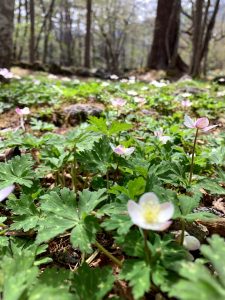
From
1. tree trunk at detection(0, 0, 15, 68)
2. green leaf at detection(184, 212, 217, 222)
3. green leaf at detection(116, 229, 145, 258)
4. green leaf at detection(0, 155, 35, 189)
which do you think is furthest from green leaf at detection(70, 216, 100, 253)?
tree trunk at detection(0, 0, 15, 68)

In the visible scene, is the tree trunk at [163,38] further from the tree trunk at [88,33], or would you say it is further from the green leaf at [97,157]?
the green leaf at [97,157]

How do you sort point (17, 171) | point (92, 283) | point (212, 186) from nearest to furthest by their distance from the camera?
1. point (92, 283)
2. point (212, 186)
3. point (17, 171)

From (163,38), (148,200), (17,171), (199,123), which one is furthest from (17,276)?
(163,38)

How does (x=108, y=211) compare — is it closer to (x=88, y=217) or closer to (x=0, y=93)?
(x=88, y=217)

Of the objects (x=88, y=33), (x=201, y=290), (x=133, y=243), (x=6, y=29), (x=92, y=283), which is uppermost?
(x=6, y=29)

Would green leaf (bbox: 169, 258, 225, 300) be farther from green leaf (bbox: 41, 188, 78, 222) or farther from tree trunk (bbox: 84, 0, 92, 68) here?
tree trunk (bbox: 84, 0, 92, 68)

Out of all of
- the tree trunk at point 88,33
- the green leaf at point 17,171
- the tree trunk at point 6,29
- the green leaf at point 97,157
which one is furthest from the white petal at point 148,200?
the tree trunk at point 88,33

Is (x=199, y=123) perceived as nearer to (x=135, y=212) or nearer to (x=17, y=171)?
(x=135, y=212)
